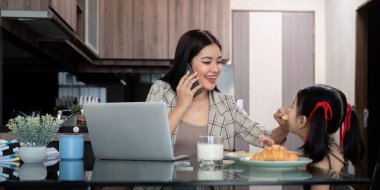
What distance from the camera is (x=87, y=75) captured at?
5020mm

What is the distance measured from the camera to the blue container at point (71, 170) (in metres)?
1.23

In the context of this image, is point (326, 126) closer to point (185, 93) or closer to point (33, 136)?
point (185, 93)

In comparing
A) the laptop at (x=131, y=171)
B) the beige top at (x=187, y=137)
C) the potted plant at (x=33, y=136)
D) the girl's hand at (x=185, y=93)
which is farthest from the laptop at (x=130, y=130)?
the beige top at (x=187, y=137)

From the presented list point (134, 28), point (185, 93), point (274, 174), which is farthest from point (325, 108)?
point (134, 28)

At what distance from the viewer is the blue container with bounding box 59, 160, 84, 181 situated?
123 centimetres

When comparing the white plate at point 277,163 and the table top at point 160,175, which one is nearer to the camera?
the table top at point 160,175

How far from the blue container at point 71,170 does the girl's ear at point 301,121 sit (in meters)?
0.74

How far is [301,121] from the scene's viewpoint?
1.72m

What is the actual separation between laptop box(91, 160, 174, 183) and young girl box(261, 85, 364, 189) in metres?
0.45

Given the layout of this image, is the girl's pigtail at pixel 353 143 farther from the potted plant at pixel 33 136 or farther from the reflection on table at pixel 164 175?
the potted plant at pixel 33 136

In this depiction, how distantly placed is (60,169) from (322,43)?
169 inches

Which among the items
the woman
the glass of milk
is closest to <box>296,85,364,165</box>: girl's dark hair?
the glass of milk

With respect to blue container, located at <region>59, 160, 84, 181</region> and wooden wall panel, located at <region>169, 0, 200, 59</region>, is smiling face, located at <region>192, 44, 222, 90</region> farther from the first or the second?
wooden wall panel, located at <region>169, 0, 200, 59</region>


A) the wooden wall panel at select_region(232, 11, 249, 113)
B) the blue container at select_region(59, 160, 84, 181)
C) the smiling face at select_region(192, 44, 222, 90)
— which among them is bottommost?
the blue container at select_region(59, 160, 84, 181)
